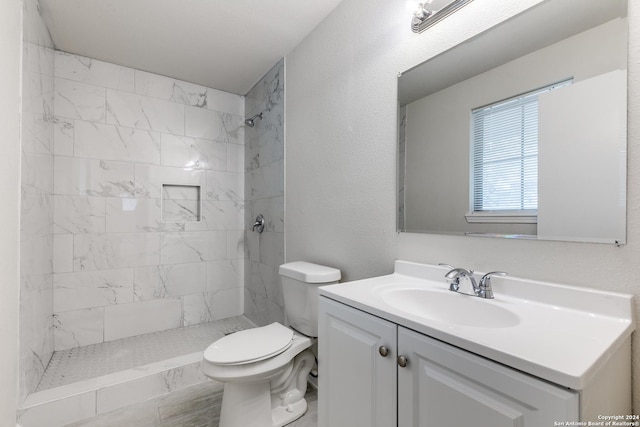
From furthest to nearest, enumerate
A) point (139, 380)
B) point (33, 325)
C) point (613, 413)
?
point (139, 380) → point (33, 325) → point (613, 413)

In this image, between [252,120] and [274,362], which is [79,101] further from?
[274,362]

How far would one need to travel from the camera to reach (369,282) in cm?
125

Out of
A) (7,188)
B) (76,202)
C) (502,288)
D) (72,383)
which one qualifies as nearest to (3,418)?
(72,383)

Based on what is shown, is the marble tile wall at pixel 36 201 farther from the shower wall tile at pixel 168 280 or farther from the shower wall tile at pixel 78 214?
the shower wall tile at pixel 168 280

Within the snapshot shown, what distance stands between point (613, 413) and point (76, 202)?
124 inches

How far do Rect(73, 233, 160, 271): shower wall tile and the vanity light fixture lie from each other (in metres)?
2.56

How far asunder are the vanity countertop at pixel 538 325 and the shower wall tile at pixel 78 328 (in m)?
2.27

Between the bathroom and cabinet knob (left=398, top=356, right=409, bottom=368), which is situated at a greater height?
the bathroom

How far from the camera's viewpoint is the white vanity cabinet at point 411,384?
0.59 metres

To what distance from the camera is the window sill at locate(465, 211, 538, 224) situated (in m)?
0.98

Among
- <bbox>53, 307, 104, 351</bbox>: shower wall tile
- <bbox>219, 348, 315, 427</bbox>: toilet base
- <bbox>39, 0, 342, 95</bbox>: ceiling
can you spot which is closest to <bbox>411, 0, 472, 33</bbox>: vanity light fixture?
<bbox>39, 0, 342, 95</bbox>: ceiling

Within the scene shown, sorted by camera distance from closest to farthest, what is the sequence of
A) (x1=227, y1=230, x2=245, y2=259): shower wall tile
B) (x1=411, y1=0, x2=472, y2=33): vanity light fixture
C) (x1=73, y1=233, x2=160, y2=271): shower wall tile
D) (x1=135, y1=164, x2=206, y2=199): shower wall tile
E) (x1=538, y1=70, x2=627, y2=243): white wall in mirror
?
(x1=538, y1=70, x2=627, y2=243): white wall in mirror
(x1=411, y1=0, x2=472, y2=33): vanity light fixture
(x1=73, y1=233, x2=160, y2=271): shower wall tile
(x1=135, y1=164, x2=206, y2=199): shower wall tile
(x1=227, y1=230, x2=245, y2=259): shower wall tile

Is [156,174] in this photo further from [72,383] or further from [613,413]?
[613,413]

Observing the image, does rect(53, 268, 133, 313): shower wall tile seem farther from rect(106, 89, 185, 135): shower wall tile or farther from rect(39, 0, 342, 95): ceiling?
rect(39, 0, 342, 95): ceiling
